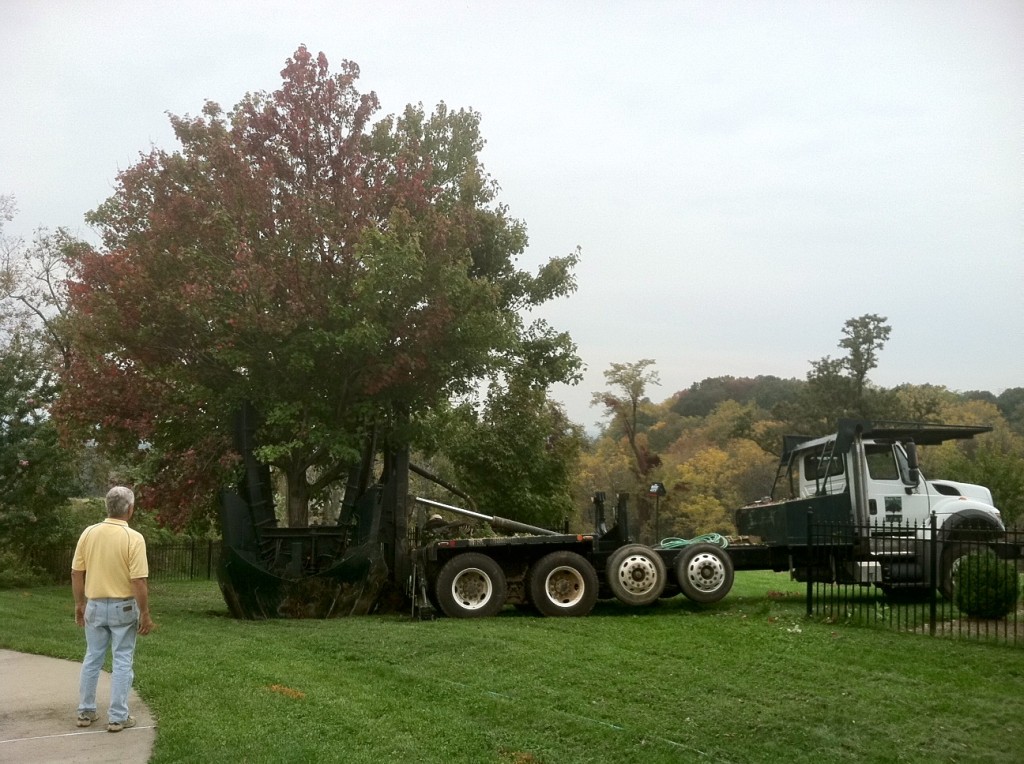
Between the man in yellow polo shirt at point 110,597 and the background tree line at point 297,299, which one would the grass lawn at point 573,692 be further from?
the background tree line at point 297,299

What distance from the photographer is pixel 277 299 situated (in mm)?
16406

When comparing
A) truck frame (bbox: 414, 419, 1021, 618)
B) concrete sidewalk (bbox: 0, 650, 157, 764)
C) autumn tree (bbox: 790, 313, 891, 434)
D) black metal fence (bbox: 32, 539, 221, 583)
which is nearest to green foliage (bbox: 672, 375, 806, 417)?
autumn tree (bbox: 790, 313, 891, 434)

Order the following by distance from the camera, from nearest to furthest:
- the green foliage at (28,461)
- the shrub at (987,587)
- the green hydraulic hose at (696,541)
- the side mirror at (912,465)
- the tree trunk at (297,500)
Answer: the shrub at (987,587), the green hydraulic hose at (696,541), the side mirror at (912,465), the tree trunk at (297,500), the green foliage at (28,461)

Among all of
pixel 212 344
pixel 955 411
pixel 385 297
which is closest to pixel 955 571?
pixel 385 297

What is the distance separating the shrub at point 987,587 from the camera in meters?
12.5

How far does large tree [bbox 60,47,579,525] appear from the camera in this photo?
16.1 m

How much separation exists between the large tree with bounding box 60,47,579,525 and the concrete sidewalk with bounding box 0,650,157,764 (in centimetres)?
655

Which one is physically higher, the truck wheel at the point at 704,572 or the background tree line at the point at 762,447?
the background tree line at the point at 762,447

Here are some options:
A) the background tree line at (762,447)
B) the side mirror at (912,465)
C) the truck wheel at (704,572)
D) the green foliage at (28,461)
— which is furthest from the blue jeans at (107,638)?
the background tree line at (762,447)

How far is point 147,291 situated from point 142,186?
292 centimetres

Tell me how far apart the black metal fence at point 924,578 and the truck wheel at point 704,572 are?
125cm

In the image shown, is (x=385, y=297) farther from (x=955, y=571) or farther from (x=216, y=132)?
(x=955, y=571)

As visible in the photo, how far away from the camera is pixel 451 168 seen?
72.2 feet

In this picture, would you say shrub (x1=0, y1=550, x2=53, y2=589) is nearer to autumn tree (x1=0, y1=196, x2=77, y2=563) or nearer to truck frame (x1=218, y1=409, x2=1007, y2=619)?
autumn tree (x1=0, y1=196, x2=77, y2=563)
